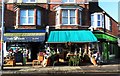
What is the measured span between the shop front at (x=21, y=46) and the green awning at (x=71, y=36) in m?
1.27

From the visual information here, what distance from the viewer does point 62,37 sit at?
3225cm

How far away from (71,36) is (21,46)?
6.49m

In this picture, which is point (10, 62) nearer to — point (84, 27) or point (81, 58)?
point (81, 58)

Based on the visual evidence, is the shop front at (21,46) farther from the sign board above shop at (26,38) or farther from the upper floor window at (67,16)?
the upper floor window at (67,16)

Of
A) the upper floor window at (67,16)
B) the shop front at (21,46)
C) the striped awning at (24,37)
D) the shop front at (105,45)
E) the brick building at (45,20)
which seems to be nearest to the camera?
the shop front at (21,46)

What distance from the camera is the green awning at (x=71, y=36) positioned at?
31562 millimetres

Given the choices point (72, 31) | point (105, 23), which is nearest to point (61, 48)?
point (72, 31)

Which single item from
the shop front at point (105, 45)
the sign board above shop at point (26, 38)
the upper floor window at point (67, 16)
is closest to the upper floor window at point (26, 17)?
the sign board above shop at point (26, 38)

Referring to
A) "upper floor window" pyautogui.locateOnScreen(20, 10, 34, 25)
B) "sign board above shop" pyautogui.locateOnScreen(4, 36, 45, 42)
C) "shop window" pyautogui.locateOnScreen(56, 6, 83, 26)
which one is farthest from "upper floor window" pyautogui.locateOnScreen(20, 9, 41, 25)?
"sign board above shop" pyautogui.locateOnScreen(4, 36, 45, 42)

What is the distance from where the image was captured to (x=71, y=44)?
33.9 metres

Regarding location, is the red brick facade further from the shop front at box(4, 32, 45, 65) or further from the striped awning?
the striped awning

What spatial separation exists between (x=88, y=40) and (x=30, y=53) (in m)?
7.78

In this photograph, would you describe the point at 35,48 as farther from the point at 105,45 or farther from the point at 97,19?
the point at 105,45

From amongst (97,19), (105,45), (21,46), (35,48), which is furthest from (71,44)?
(105,45)
